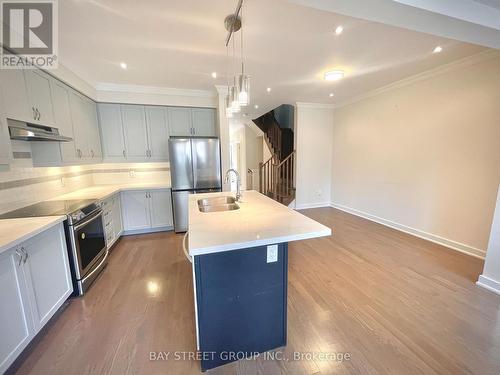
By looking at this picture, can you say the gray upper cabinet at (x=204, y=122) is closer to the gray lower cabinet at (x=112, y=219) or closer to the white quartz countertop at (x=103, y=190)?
the white quartz countertop at (x=103, y=190)

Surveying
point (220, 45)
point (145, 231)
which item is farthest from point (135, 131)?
point (220, 45)

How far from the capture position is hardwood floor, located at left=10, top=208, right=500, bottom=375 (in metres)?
1.44

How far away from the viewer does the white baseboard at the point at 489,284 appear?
2.12m

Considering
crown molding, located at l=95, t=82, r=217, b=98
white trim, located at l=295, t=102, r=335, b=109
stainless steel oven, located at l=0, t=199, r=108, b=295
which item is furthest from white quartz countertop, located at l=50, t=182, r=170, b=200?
white trim, located at l=295, t=102, r=335, b=109

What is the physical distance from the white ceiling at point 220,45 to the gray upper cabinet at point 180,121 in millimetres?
442

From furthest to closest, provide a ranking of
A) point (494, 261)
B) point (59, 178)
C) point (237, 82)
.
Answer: point (59, 178), point (494, 261), point (237, 82)

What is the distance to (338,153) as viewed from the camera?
5230 mm

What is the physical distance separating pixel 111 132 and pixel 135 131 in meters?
0.39

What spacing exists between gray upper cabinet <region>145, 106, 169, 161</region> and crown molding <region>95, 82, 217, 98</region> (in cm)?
29

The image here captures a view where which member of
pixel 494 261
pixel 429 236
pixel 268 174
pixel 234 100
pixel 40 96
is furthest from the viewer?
pixel 268 174

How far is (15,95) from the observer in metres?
1.90

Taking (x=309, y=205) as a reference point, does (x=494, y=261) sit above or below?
above

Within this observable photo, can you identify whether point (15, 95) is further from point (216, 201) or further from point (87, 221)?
point (216, 201)

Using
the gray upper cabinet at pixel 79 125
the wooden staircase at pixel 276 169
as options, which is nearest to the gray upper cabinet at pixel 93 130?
the gray upper cabinet at pixel 79 125
